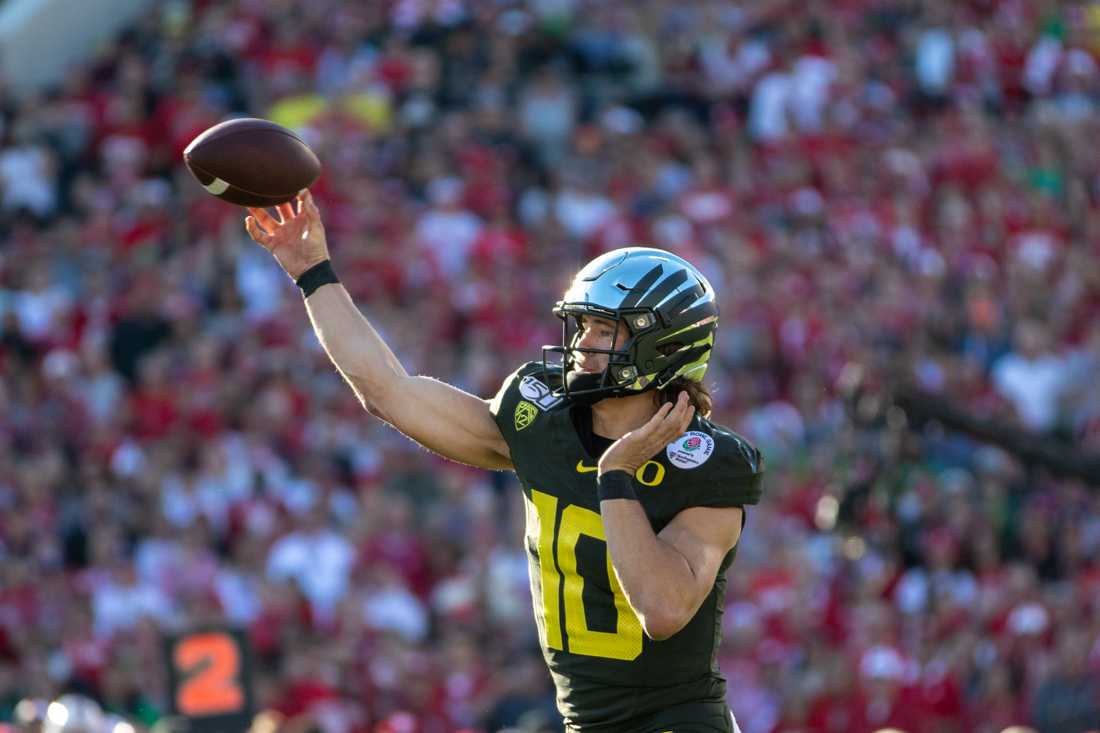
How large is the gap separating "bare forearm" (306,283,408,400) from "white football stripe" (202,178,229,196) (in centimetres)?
36

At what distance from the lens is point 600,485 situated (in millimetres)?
3723

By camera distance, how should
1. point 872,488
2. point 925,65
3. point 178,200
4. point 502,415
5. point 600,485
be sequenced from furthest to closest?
point 925,65, point 178,200, point 872,488, point 502,415, point 600,485

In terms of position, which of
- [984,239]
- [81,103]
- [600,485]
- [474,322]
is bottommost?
[600,485]

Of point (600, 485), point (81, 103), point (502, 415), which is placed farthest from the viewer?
point (81, 103)

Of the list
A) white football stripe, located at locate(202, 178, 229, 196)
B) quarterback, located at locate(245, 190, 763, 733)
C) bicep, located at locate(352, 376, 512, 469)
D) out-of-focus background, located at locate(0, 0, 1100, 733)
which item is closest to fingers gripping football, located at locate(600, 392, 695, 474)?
quarterback, located at locate(245, 190, 763, 733)

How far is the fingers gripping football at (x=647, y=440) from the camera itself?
3738 mm

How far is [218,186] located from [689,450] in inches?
50.5

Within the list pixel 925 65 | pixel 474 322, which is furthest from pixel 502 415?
pixel 925 65

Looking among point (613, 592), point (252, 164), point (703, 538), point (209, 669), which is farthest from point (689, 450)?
point (209, 669)

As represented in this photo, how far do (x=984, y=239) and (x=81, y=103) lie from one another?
20.5ft

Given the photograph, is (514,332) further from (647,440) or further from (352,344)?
(647,440)

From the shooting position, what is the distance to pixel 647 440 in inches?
148

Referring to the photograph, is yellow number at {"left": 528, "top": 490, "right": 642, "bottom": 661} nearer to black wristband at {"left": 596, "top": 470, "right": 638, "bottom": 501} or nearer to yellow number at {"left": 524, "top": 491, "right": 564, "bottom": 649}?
yellow number at {"left": 524, "top": 491, "right": 564, "bottom": 649}

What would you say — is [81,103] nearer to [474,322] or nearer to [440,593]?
[474,322]
